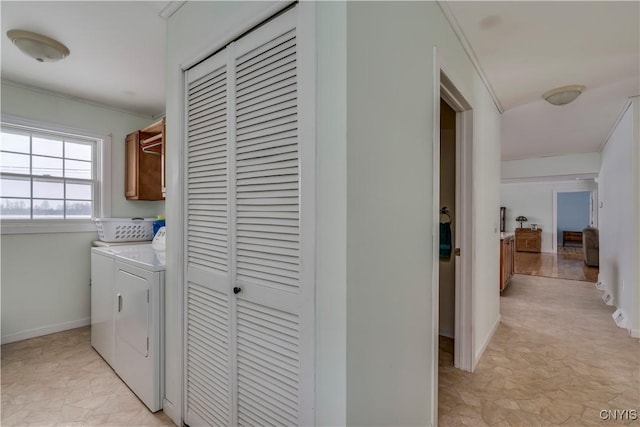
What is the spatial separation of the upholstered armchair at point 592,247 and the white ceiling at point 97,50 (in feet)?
28.3

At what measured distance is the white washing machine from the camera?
6.27 feet

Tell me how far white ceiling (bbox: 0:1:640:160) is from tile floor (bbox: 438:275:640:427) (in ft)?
7.87

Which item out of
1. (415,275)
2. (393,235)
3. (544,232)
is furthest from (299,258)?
(544,232)

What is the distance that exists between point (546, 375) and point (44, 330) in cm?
462

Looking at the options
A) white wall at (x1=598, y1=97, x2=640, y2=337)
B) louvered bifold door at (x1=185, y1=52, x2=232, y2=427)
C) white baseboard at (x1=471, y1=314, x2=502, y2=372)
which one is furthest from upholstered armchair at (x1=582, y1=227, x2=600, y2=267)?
louvered bifold door at (x1=185, y1=52, x2=232, y2=427)

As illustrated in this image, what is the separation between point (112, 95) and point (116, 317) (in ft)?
7.62

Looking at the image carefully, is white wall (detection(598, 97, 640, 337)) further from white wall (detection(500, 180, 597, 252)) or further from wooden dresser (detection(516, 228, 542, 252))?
white wall (detection(500, 180, 597, 252))

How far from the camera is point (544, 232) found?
9.64 metres

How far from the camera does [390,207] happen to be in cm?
128

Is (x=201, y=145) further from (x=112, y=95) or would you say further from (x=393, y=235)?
(x=112, y=95)

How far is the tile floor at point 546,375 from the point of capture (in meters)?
1.89

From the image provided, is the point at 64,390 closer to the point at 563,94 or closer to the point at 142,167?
the point at 142,167

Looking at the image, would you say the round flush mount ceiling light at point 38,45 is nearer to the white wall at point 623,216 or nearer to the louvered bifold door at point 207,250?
the louvered bifold door at point 207,250

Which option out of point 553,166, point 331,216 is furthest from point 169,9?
point 553,166
